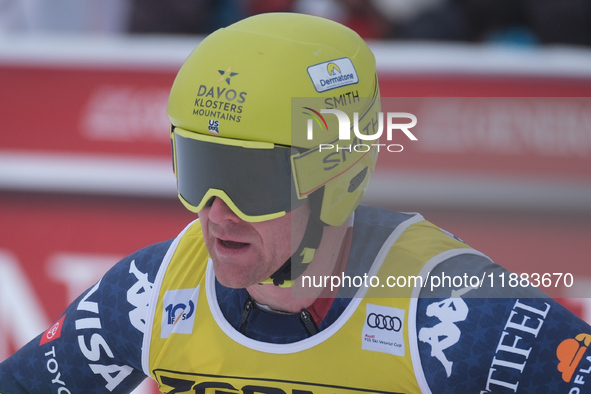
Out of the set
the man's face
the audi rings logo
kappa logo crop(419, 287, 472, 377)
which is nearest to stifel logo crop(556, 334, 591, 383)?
kappa logo crop(419, 287, 472, 377)

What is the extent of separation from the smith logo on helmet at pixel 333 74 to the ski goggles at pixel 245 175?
0.20 metres

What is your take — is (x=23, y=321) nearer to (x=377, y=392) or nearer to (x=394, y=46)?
(x=394, y=46)

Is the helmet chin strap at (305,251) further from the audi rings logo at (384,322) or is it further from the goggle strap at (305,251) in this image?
the audi rings logo at (384,322)

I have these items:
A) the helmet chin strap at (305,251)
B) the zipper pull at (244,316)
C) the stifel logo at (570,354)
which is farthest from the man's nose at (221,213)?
the stifel logo at (570,354)

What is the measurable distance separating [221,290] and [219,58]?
2.37ft

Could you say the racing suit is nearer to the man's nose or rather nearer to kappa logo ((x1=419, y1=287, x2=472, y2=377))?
kappa logo ((x1=419, y1=287, x2=472, y2=377))

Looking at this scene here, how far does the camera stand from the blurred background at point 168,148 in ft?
14.3

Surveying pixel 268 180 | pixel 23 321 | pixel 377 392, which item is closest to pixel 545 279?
pixel 377 392

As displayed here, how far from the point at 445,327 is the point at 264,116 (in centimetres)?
74

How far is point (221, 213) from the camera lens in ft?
7.25

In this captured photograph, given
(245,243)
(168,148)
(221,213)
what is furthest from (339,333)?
(168,148)

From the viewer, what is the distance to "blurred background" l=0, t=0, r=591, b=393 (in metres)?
4.34

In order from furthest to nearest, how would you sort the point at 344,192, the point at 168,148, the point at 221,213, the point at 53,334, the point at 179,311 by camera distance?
the point at 168,148, the point at 53,334, the point at 179,311, the point at 344,192, the point at 221,213

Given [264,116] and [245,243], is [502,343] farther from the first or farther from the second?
[264,116]
